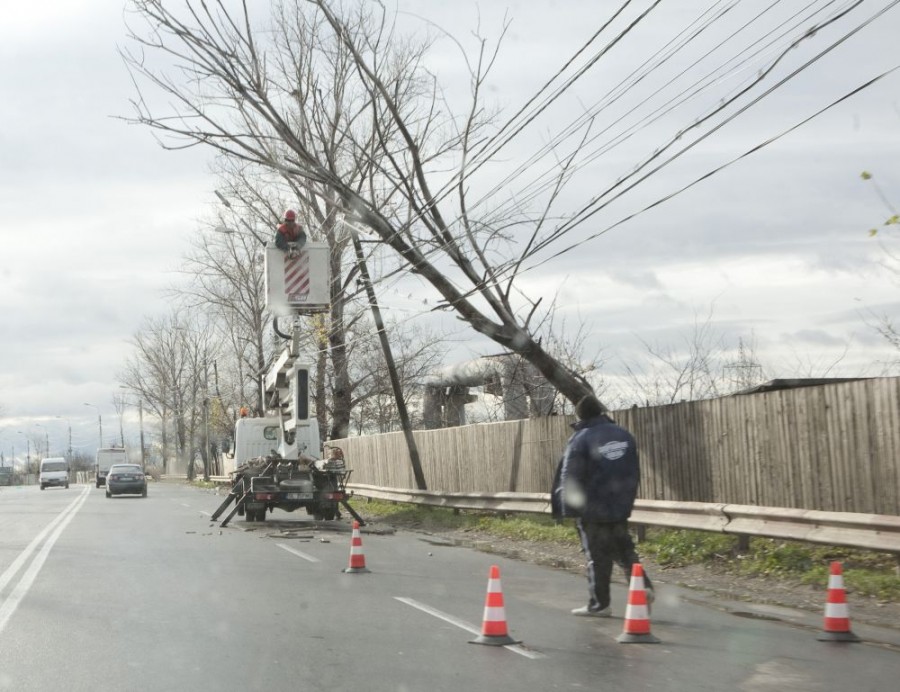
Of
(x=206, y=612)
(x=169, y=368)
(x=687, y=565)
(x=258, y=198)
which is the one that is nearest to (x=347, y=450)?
(x=258, y=198)

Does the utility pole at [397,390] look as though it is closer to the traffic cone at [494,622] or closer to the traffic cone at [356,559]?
the traffic cone at [356,559]

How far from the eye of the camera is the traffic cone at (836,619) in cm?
796

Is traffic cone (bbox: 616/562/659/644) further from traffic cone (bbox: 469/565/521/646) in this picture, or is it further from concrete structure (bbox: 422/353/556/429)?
concrete structure (bbox: 422/353/556/429)

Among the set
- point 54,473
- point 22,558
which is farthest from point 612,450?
point 54,473

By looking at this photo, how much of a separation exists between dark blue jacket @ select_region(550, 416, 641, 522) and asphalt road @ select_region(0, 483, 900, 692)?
957 mm

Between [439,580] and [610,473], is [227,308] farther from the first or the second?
[610,473]

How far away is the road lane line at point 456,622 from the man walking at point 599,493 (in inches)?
43.9

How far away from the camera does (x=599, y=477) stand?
909 centimetres

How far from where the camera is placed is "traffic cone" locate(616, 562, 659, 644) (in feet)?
25.9

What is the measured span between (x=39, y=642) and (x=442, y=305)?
10.8 meters

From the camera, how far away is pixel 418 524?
72.0ft

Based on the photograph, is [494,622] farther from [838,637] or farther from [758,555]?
[758,555]

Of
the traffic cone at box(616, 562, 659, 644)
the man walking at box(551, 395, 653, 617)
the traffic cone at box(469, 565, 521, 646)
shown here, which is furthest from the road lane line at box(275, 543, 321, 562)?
the traffic cone at box(616, 562, 659, 644)

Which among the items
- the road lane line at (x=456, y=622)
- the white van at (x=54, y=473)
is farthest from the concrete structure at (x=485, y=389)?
the white van at (x=54, y=473)
